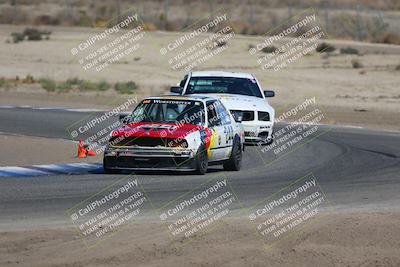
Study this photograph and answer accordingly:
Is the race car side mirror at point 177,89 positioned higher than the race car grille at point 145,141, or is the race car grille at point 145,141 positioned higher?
the race car grille at point 145,141

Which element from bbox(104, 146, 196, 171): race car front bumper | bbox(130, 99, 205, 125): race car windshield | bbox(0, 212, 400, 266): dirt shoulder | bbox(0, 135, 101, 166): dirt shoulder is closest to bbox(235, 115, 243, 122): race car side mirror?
bbox(0, 135, 101, 166): dirt shoulder

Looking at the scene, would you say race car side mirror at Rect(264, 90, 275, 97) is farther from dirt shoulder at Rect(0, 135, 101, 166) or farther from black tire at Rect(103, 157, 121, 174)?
black tire at Rect(103, 157, 121, 174)

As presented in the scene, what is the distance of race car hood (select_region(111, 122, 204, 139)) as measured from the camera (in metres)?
17.6

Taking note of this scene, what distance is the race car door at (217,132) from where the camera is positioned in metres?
18.4

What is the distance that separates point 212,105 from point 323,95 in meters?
20.7

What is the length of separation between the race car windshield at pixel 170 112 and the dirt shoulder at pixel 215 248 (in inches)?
220

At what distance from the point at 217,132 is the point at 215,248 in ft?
23.3

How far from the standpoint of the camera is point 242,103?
23.4m

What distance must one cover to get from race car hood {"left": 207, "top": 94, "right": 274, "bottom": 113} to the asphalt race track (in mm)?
838

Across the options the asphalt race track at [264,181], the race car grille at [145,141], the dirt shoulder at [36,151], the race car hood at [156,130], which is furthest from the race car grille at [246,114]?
the race car grille at [145,141]

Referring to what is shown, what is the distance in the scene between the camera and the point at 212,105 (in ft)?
62.6

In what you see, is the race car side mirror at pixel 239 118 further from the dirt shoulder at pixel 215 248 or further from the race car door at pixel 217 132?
the dirt shoulder at pixel 215 248

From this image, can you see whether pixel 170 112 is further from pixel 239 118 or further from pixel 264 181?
pixel 239 118

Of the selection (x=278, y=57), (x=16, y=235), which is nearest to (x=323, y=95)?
(x=278, y=57)
